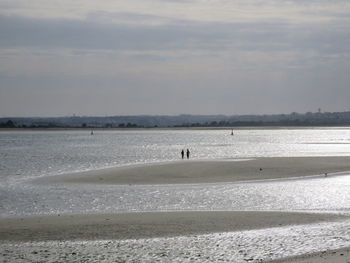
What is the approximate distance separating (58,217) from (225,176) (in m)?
21.4

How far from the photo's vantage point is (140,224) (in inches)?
886

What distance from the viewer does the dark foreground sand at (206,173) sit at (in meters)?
42.7

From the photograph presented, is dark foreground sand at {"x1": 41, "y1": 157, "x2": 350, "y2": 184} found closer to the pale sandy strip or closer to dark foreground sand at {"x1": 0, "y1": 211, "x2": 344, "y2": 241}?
dark foreground sand at {"x1": 0, "y1": 211, "x2": 344, "y2": 241}

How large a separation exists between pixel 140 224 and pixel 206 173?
24587 millimetres

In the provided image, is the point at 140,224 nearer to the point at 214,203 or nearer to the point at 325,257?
the point at 214,203

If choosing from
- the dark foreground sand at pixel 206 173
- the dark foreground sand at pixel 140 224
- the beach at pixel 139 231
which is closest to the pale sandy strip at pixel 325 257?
the beach at pixel 139 231

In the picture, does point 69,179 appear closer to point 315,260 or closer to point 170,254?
point 170,254

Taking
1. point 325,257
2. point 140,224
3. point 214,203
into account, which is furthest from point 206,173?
point 325,257

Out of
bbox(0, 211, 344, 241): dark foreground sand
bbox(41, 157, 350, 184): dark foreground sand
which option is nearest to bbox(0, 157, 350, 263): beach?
bbox(0, 211, 344, 241): dark foreground sand

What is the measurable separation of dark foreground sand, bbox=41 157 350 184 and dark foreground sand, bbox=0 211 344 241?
16.3m

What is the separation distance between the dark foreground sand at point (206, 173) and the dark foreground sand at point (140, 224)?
1631 centimetres

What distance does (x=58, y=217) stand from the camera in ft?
81.6

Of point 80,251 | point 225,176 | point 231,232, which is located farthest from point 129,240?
point 225,176

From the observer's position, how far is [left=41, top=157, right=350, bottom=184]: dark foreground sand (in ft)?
140
